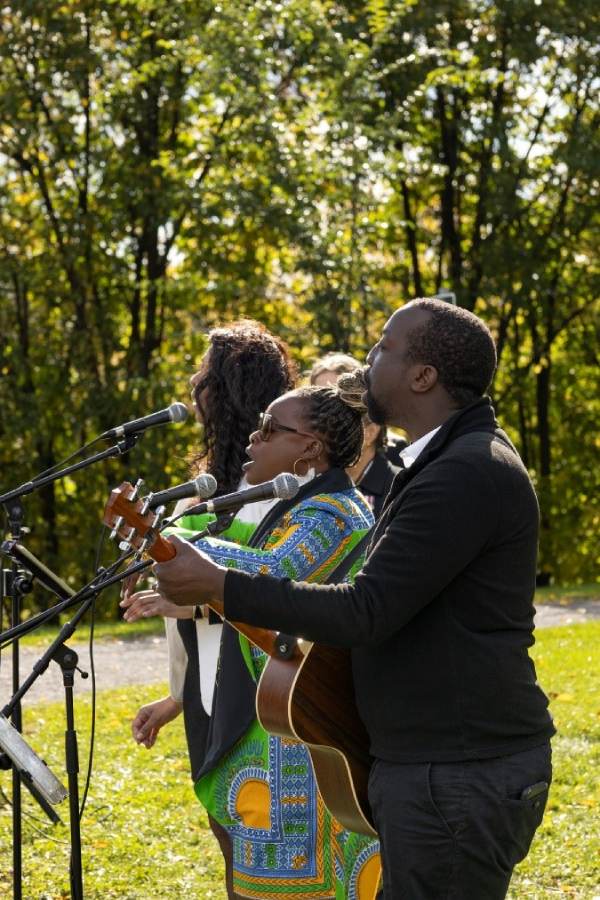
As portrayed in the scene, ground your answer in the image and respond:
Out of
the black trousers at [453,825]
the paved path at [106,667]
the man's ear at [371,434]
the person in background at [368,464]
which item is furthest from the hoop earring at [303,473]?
the paved path at [106,667]

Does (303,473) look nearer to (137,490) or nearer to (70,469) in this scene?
(70,469)

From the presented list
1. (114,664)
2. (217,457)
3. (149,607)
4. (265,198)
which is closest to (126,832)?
(217,457)

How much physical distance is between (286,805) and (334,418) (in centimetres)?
107

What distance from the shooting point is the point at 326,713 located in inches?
122

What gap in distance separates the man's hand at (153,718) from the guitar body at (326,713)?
1123 millimetres

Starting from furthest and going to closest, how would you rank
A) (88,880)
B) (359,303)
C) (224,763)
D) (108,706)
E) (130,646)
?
(359,303), (130,646), (108,706), (88,880), (224,763)

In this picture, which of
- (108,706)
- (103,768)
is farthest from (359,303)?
(103,768)

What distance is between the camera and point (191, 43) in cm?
1532

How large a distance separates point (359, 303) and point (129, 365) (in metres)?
5.61

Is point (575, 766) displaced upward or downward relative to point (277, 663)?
downward

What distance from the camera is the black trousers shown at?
2779 millimetres

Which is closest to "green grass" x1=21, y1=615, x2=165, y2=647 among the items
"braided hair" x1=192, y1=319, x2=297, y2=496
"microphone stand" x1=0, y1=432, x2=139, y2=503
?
"braided hair" x1=192, y1=319, x2=297, y2=496

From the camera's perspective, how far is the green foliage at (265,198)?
47.2 ft

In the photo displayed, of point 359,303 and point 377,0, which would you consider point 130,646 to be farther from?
point 377,0
